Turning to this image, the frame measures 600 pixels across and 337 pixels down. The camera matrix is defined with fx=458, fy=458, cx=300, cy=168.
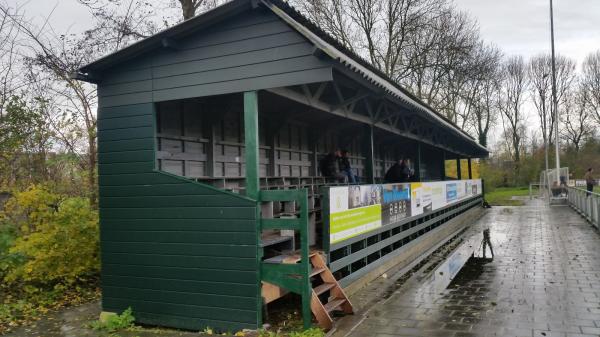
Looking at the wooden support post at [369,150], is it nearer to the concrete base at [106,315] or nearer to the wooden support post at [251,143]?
the wooden support post at [251,143]

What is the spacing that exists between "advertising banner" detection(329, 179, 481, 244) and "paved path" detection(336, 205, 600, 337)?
1.17m

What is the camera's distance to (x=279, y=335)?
17.1 ft

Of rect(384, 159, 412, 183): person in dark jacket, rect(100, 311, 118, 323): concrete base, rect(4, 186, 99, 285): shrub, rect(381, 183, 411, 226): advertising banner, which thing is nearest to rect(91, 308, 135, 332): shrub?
rect(100, 311, 118, 323): concrete base

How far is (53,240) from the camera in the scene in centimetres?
862

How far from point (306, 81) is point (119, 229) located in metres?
3.53

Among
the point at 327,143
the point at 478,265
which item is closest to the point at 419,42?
the point at 327,143

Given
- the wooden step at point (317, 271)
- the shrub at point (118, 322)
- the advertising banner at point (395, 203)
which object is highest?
the advertising banner at point (395, 203)

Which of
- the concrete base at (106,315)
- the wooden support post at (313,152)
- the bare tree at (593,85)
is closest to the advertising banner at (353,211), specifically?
the wooden support post at (313,152)

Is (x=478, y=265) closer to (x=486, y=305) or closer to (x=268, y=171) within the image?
(x=486, y=305)

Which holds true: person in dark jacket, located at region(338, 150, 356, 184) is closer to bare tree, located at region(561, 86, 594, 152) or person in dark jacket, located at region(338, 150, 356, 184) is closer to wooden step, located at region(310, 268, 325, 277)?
wooden step, located at region(310, 268, 325, 277)

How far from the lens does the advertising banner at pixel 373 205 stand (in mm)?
6437

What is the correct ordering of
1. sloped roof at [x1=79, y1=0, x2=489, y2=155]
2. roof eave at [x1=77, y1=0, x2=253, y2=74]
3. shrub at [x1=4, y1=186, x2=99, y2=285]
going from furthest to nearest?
1. shrub at [x1=4, y1=186, x2=99, y2=285]
2. roof eave at [x1=77, y1=0, x2=253, y2=74]
3. sloped roof at [x1=79, y1=0, x2=489, y2=155]

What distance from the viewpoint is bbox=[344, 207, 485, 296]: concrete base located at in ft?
24.6

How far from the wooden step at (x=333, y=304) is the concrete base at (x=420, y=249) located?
0.89 metres
